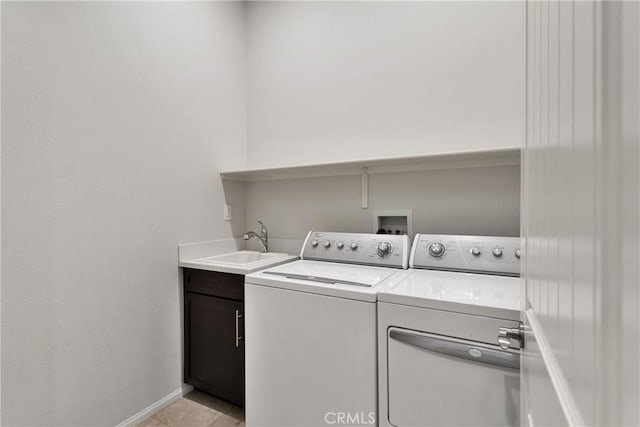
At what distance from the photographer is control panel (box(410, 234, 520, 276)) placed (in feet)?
4.80

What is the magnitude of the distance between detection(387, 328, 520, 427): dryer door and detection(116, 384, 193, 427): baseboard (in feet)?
4.66

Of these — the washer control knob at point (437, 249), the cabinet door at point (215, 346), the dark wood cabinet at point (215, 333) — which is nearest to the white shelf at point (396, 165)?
the washer control knob at point (437, 249)

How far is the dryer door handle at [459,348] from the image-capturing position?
1007mm

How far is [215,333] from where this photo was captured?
6.13 ft

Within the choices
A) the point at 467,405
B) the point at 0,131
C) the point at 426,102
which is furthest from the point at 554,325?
the point at 0,131

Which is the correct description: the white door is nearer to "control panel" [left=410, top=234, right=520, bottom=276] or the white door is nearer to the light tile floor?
"control panel" [left=410, top=234, right=520, bottom=276]

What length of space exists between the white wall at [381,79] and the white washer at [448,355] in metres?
0.99

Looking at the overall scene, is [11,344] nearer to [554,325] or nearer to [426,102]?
[554,325]

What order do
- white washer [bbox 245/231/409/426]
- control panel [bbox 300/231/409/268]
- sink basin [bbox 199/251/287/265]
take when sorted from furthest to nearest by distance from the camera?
sink basin [bbox 199/251/287/265]
control panel [bbox 300/231/409/268]
white washer [bbox 245/231/409/426]

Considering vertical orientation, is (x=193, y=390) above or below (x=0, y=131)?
below

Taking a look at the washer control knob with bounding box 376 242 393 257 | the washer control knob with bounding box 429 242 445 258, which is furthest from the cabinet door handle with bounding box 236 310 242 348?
the washer control knob with bounding box 429 242 445 258

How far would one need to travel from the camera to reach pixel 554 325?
46cm

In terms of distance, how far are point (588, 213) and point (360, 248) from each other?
5.01ft

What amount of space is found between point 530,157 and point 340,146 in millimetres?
1617
